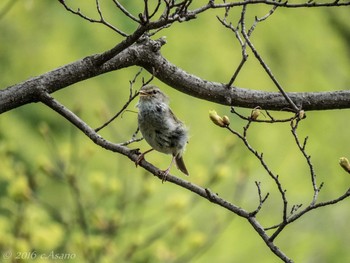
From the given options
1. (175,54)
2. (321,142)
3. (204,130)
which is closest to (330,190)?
(321,142)

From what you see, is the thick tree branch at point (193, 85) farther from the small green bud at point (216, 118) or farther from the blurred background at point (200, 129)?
the blurred background at point (200, 129)

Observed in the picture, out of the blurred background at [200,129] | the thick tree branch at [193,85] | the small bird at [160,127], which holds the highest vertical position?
the blurred background at [200,129]

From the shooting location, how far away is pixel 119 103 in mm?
5746

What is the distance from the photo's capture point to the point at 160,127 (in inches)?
118

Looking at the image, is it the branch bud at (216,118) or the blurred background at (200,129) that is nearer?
the branch bud at (216,118)

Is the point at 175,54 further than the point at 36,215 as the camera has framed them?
Yes

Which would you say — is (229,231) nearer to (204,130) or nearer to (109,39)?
(204,130)

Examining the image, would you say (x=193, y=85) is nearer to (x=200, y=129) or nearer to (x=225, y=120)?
(x=225, y=120)

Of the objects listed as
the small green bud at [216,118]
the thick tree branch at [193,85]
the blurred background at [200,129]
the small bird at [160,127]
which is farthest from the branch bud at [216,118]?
the blurred background at [200,129]

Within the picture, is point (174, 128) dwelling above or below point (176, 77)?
above

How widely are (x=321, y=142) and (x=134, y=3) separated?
234 cm

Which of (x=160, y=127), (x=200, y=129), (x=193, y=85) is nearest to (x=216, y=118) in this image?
(x=193, y=85)

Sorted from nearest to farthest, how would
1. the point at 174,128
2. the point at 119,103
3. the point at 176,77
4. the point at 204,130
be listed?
the point at 176,77 → the point at 174,128 → the point at 119,103 → the point at 204,130

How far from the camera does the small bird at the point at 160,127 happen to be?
9.85 ft
